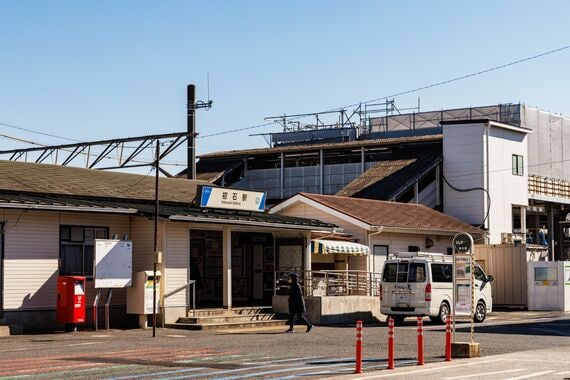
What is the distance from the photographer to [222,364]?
58.9 ft

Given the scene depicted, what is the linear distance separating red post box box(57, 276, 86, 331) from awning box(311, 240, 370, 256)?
398 inches

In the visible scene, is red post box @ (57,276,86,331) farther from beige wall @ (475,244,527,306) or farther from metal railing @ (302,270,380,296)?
beige wall @ (475,244,527,306)

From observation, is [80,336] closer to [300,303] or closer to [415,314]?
[300,303]

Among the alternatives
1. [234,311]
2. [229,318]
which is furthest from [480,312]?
[229,318]

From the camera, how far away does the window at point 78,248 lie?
91.0ft

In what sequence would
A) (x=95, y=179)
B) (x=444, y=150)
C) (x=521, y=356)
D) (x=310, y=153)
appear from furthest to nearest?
(x=310, y=153)
(x=444, y=150)
(x=95, y=179)
(x=521, y=356)

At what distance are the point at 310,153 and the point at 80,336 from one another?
3058 cm

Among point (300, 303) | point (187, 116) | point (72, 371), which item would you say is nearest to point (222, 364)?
point (72, 371)

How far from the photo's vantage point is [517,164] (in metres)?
48.6

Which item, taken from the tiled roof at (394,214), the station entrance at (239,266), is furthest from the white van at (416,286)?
the station entrance at (239,266)

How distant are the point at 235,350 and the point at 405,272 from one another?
435 inches

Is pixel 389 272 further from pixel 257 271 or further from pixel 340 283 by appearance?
pixel 257 271

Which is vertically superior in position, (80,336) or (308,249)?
(308,249)

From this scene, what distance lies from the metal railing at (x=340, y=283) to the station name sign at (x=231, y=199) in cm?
→ 289
